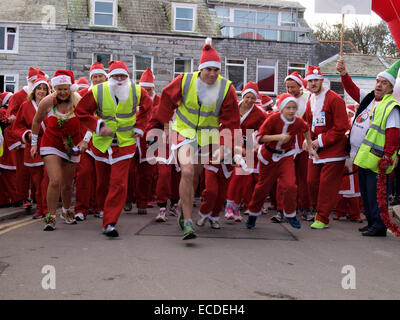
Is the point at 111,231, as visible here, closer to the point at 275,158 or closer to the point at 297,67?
the point at 275,158

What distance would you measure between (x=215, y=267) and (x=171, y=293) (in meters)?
1.07

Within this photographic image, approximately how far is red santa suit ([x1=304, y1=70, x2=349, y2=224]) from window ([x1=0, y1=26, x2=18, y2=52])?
78.9 feet

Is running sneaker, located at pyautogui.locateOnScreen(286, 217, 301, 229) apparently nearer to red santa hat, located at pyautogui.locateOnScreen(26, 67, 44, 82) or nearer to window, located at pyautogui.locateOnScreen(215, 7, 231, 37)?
red santa hat, located at pyautogui.locateOnScreen(26, 67, 44, 82)

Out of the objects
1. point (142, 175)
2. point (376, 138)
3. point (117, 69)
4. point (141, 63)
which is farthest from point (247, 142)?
point (141, 63)

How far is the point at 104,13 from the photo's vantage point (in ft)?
98.7

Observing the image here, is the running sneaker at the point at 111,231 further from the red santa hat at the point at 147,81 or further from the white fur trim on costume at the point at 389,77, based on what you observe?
the red santa hat at the point at 147,81

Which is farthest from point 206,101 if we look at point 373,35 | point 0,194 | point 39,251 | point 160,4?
point 373,35

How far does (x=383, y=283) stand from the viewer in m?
4.95

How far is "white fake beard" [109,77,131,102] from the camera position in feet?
24.6

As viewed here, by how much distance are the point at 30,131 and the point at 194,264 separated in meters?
4.55

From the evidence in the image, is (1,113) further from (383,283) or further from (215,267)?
(383,283)

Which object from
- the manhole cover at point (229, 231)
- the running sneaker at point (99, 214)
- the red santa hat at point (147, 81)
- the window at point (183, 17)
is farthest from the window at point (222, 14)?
the manhole cover at point (229, 231)

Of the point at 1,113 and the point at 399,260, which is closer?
the point at 399,260

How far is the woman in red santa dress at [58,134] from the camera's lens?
760cm
